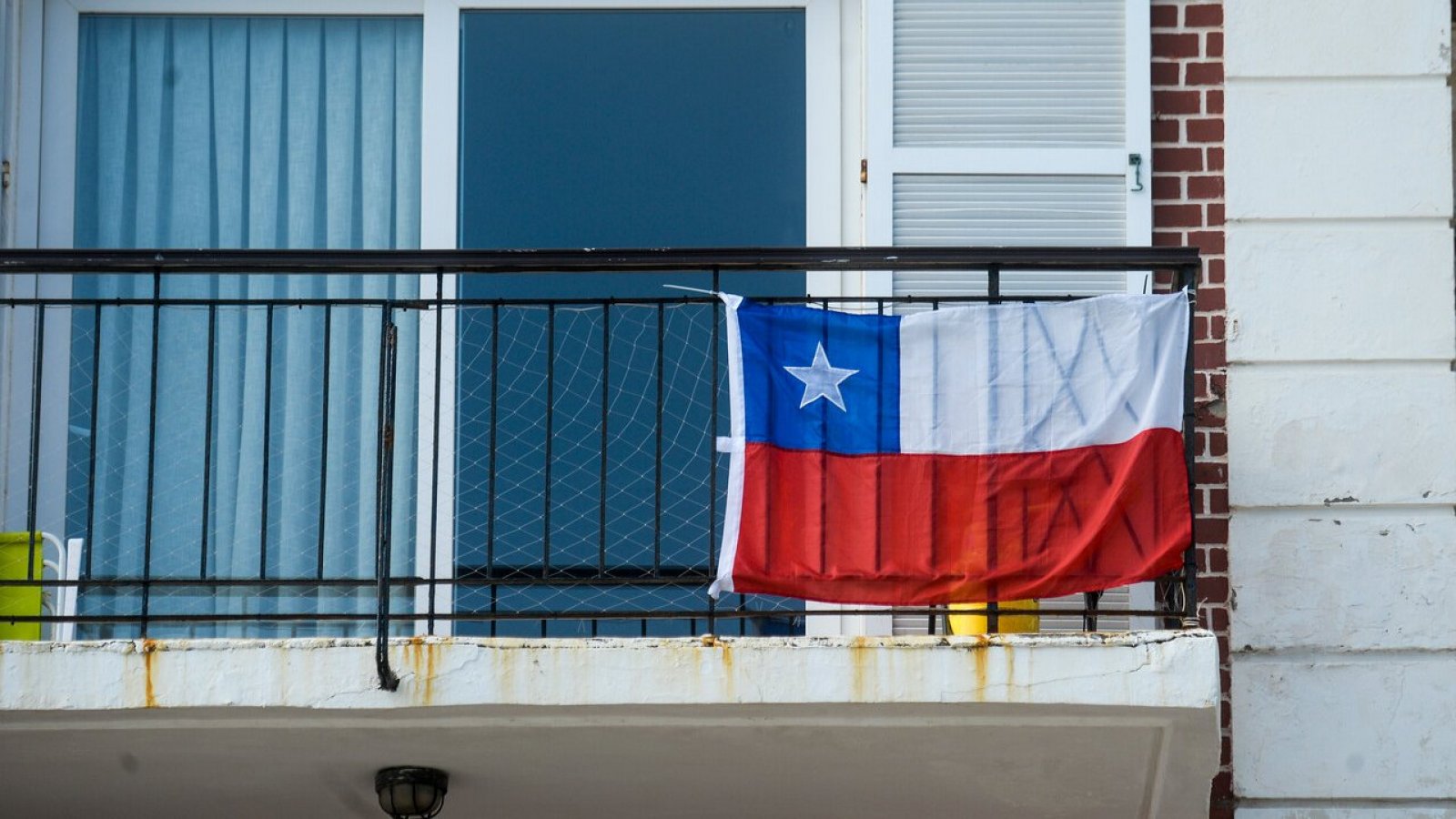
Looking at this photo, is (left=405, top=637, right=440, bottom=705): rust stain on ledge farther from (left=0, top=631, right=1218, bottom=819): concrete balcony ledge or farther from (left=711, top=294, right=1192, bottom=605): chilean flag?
(left=711, top=294, right=1192, bottom=605): chilean flag

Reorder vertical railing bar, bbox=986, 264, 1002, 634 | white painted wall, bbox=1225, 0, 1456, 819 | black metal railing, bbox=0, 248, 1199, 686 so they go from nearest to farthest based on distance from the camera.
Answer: vertical railing bar, bbox=986, 264, 1002, 634 < white painted wall, bbox=1225, 0, 1456, 819 < black metal railing, bbox=0, 248, 1199, 686

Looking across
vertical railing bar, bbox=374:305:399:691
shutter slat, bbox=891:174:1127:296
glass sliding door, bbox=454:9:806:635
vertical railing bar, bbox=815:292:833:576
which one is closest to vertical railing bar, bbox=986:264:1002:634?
vertical railing bar, bbox=815:292:833:576

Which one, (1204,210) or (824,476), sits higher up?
(1204,210)

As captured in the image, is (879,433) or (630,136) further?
(630,136)

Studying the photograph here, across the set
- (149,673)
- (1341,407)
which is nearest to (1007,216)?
(1341,407)

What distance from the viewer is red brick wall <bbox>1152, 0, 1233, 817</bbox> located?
24.2 ft

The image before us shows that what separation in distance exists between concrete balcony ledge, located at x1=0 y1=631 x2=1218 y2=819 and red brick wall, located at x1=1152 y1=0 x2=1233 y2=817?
0.85 m

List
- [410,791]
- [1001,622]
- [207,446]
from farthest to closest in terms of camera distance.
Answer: [1001,622]
[410,791]
[207,446]

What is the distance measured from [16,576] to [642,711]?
6.60ft

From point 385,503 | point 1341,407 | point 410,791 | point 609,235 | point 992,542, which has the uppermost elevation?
point 609,235

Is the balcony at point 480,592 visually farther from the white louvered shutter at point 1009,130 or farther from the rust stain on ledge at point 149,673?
the white louvered shutter at point 1009,130

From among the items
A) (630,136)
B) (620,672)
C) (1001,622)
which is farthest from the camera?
(630,136)

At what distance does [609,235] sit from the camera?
7914 mm

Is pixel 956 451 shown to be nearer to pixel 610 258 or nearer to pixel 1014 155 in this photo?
pixel 610 258
